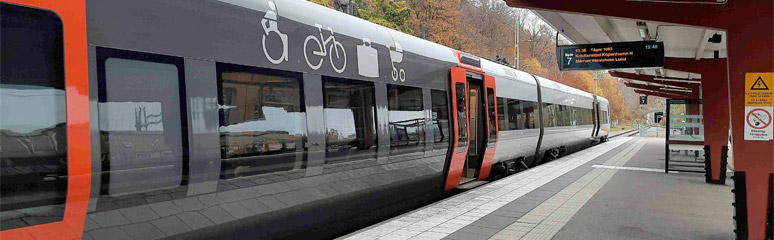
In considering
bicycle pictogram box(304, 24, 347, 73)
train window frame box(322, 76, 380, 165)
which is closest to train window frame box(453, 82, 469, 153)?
train window frame box(322, 76, 380, 165)

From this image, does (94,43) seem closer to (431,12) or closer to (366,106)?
(366,106)

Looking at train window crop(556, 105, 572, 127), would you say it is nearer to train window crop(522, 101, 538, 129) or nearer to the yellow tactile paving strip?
train window crop(522, 101, 538, 129)

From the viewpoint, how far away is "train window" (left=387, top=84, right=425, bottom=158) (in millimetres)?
7086

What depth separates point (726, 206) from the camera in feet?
27.0

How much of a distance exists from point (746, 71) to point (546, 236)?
2.75 meters

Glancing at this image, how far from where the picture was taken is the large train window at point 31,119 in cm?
290

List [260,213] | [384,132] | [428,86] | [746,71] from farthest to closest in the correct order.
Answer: [428,86] → [384,132] → [746,71] → [260,213]

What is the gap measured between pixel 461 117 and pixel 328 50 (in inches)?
163

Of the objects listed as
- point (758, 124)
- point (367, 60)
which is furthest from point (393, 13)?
point (758, 124)

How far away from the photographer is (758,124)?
215 inches

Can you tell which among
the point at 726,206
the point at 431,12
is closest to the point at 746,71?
the point at 726,206

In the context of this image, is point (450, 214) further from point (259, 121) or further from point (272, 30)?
point (272, 30)

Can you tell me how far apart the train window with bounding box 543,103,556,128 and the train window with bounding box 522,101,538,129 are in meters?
0.97

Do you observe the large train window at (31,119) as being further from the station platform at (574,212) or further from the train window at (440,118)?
the train window at (440,118)
